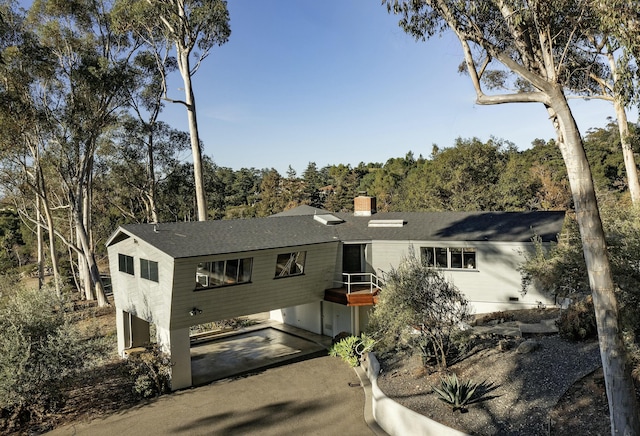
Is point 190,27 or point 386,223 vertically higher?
point 190,27

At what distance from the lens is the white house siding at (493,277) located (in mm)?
18078

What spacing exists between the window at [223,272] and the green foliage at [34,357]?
416 centimetres

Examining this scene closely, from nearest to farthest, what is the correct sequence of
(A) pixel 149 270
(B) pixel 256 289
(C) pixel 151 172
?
(A) pixel 149 270
(B) pixel 256 289
(C) pixel 151 172

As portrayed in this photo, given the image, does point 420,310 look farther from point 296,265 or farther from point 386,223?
point 386,223

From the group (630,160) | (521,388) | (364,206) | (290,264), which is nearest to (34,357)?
(290,264)

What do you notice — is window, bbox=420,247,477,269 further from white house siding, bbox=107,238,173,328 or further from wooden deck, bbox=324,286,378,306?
→ white house siding, bbox=107,238,173,328

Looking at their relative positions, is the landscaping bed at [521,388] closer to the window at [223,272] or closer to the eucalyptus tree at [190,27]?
the window at [223,272]

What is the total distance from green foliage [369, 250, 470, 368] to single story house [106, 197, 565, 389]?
1.80 meters

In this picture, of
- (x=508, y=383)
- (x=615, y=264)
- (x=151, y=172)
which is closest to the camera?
(x=615, y=264)

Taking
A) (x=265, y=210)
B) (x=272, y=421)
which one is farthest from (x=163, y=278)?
(x=265, y=210)

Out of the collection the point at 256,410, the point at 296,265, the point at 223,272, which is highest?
the point at 223,272

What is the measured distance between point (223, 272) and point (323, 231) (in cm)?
605

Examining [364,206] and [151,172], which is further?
[151,172]

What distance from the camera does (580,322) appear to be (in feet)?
39.4
